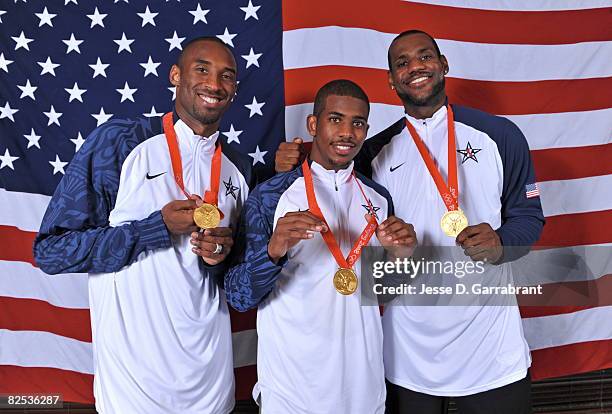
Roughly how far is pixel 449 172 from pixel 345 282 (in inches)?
22.3

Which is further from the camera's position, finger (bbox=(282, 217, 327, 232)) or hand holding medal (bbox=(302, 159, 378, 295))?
hand holding medal (bbox=(302, 159, 378, 295))

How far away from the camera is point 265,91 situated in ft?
9.61

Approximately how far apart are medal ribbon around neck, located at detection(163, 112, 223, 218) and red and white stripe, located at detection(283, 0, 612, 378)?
1.15 meters

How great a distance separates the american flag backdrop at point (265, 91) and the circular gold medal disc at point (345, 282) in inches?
40.2

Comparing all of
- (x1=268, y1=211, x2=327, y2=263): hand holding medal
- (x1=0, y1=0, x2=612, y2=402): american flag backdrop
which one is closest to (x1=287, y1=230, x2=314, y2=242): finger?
(x1=268, y1=211, x2=327, y2=263): hand holding medal

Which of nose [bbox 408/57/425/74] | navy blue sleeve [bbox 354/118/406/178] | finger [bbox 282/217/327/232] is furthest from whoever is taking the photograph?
navy blue sleeve [bbox 354/118/406/178]

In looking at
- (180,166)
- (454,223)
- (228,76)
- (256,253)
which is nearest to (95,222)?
(180,166)

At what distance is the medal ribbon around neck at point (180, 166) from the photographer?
6.48 ft

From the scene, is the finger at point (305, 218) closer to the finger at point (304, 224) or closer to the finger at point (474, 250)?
the finger at point (304, 224)

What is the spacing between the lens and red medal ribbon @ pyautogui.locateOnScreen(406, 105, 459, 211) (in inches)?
82.6

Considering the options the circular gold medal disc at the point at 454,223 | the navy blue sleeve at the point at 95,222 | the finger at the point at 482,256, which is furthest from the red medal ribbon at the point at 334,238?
the navy blue sleeve at the point at 95,222

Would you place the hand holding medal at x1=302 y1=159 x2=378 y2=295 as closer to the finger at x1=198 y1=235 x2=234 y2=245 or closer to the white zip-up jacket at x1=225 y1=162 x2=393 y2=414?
the white zip-up jacket at x1=225 y1=162 x2=393 y2=414

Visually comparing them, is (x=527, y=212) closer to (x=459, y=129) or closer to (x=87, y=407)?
(x=459, y=129)

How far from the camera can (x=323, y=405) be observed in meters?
1.87
